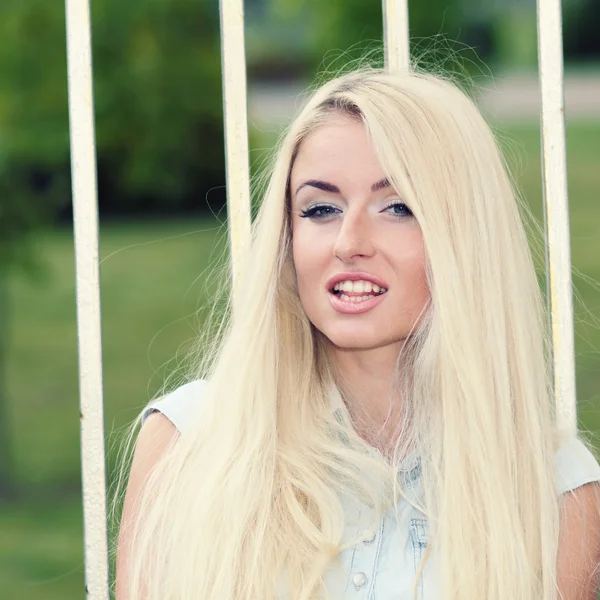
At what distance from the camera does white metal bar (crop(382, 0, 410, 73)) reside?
5.30 ft

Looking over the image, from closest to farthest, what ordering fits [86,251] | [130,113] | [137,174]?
[86,251] < [130,113] < [137,174]

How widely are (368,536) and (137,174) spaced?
30.4 ft

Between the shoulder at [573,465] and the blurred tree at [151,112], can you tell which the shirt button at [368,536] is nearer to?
the shoulder at [573,465]

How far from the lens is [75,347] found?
986 centimetres

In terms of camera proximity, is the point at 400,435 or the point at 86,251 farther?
the point at 400,435

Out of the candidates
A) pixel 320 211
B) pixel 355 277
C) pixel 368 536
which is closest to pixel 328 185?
pixel 320 211

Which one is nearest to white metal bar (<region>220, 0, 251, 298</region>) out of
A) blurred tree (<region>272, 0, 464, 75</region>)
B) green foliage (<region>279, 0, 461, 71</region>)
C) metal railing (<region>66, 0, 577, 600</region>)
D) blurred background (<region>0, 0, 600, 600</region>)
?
metal railing (<region>66, 0, 577, 600</region>)

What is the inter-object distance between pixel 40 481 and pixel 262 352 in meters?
5.65

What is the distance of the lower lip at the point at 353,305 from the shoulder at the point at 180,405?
26 centimetres

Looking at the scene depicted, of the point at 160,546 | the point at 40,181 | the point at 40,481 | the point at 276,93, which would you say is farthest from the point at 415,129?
the point at 276,93

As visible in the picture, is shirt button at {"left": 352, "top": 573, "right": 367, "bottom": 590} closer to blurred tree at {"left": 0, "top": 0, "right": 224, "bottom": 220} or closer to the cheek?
the cheek

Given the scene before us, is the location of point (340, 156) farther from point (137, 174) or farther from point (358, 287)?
point (137, 174)

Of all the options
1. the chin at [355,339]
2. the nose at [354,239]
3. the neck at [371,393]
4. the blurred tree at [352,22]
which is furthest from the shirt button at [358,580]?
the blurred tree at [352,22]

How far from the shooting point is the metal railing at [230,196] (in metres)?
1.57
